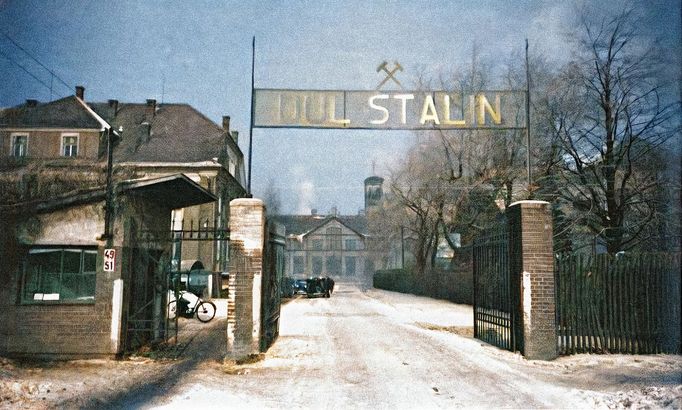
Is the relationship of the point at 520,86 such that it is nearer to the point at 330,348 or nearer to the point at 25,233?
the point at 330,348

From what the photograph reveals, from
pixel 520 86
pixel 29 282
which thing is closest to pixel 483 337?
pixel 29 282

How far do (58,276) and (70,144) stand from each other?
944 inches

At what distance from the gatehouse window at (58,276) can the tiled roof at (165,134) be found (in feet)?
81.6

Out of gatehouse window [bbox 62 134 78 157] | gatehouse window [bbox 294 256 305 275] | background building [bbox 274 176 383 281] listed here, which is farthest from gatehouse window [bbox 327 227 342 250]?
gatehouse window [bbox 62 134 78 157]

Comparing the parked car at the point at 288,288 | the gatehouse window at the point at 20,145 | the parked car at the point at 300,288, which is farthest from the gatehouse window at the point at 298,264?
the gatehouse window at the point at 20,145

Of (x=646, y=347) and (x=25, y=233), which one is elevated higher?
(x=25, y=233)

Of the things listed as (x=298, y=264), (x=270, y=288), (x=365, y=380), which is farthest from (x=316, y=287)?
(x=298, y=264)

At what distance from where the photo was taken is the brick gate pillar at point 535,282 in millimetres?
10414

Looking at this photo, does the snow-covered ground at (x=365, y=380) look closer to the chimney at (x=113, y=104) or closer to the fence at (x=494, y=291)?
the fence at (x=494, y=291)

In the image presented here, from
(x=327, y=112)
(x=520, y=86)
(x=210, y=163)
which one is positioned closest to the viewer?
(x=327, y=112)

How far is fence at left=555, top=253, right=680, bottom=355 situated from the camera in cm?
1081

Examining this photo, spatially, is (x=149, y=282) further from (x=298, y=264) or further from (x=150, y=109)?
(x=298, y=264)

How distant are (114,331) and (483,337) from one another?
320 inches

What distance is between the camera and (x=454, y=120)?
12078mm
